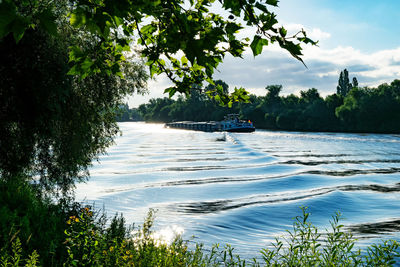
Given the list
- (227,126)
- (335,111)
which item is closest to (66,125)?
(227,126)

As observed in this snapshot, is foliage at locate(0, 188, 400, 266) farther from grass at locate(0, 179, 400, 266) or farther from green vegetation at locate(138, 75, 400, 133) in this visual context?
green vegetation at locate(138, 75, 400, 133)

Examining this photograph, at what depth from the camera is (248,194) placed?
A: 20.6 metres

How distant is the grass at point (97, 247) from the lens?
5449mm

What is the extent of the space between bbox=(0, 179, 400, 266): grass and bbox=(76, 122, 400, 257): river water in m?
0.81

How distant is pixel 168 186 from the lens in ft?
75.4

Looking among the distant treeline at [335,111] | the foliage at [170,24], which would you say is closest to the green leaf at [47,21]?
the foliage at [170,24]

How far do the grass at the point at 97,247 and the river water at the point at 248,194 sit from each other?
2.66 feet

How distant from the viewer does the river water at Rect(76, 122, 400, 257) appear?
551 inches

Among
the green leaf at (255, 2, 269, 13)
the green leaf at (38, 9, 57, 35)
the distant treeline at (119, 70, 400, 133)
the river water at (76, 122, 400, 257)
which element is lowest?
the river water at (76, 122, 400, 257)

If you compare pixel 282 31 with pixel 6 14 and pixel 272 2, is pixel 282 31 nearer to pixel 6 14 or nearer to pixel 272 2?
pixel 272 2

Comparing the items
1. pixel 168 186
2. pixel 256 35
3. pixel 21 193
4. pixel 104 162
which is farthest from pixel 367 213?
pixel 104 162

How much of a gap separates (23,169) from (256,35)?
12483mm

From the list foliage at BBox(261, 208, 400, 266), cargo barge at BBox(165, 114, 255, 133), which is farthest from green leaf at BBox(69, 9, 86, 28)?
cargo barge at BBox(165, 114, 255, 133)

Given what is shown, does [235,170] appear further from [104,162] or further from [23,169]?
[23,169]
